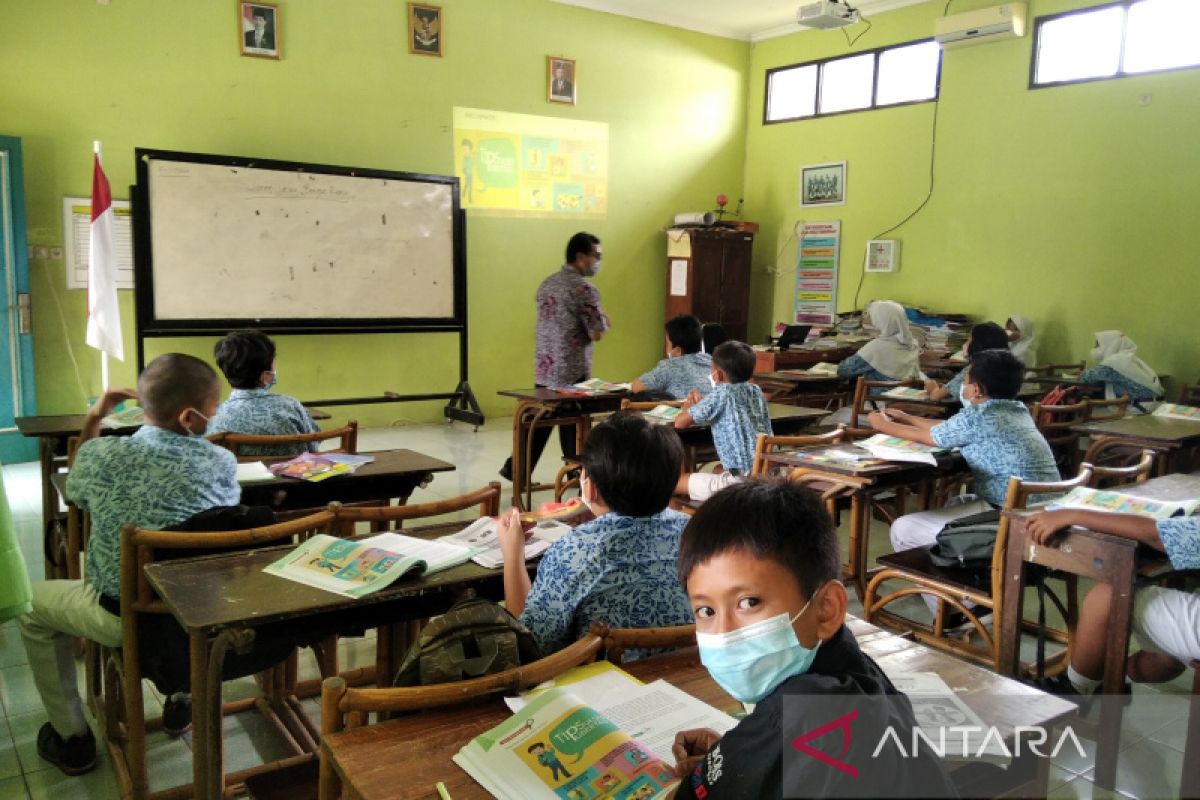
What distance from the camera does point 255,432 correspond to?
3.02 metres

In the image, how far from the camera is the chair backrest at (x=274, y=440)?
9.11 ft

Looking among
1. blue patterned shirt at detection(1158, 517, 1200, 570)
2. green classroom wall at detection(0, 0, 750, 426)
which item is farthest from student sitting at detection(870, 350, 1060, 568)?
green classroom wall at detection(0, 0, 750, 426)

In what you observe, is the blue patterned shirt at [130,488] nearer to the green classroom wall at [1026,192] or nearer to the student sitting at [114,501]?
the student sitting at [114,501]

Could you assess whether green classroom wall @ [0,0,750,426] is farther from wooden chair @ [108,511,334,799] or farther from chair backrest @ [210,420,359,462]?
wooden chair @ [108,511,334,799]

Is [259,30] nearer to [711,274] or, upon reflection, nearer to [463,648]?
[711,274]

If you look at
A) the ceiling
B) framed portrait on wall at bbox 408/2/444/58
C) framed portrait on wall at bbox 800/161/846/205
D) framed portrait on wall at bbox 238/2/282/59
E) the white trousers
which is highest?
the ceiling

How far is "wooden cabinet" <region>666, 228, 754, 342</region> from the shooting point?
8.04 meters

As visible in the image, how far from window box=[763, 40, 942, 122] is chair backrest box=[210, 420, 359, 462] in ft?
20.1

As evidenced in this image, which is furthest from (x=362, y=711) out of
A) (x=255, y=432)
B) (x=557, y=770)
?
(x=255, y=432)

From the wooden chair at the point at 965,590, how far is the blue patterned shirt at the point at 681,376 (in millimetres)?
1779

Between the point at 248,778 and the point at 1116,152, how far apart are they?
6.62 metres

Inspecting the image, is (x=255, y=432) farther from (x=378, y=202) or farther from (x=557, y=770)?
(x=378, y=202)

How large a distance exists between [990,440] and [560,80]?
566cm

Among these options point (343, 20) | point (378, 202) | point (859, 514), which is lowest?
point (859, 514)
